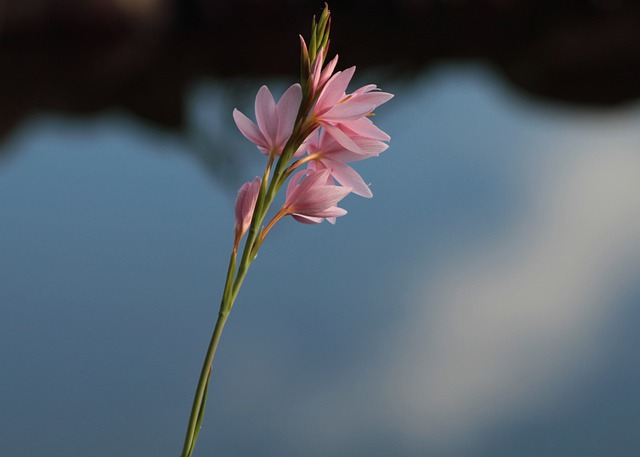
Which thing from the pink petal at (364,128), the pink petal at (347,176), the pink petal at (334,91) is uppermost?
the pink petal at (334,91)

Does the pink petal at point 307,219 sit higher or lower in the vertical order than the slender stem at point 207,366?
higher

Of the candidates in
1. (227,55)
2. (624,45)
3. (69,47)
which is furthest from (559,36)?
(69,47)

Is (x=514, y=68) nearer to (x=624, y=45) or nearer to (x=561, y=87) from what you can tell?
(x=561, y=87)

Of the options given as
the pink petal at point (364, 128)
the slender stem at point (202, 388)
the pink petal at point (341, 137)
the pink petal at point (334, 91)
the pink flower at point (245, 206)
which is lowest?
the slender stem at point (202, 388)
